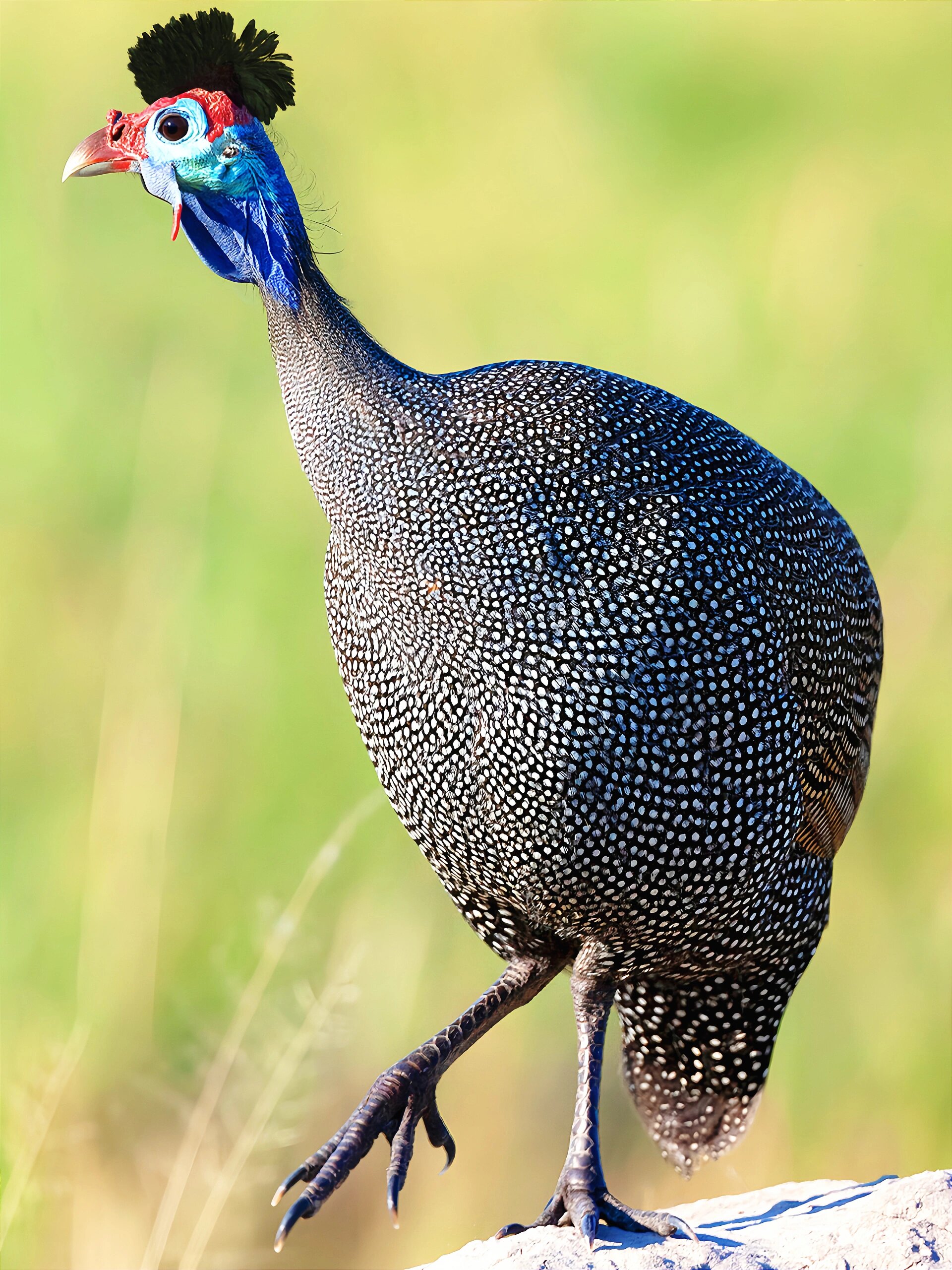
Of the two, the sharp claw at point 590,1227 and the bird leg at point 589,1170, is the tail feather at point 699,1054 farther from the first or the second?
the sharp claw at point 590,1227

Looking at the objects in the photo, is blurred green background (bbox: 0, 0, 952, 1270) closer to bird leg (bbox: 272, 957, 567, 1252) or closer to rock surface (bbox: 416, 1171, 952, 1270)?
bird leg (bbox: 272, 957, 567, 1252)

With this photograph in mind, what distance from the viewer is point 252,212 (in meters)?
2.94

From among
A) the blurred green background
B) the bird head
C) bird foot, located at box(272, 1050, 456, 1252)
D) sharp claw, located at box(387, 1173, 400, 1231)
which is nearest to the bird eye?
the bird head

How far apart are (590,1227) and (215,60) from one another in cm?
245

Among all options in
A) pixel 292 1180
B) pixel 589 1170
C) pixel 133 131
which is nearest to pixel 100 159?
pixel 133 131

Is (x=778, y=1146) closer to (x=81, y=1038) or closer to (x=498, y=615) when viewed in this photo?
(x=81, y=1038)

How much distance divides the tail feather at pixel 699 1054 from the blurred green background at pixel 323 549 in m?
0.82

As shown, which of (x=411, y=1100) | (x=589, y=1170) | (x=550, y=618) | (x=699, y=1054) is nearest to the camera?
(x=550, y=618)

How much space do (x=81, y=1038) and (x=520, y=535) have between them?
6.96 feet

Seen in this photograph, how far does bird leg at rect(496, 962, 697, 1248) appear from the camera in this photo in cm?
294

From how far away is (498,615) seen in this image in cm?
280

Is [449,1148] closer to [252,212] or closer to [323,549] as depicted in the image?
[252,212]

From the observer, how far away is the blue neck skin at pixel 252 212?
2.93 meters

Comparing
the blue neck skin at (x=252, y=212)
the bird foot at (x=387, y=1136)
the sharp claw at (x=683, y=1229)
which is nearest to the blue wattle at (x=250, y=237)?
the blue neck skin at (x=252, y=212)
